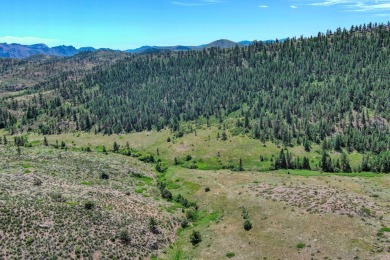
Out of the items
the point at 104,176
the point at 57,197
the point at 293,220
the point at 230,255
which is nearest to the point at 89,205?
the point at 57,197

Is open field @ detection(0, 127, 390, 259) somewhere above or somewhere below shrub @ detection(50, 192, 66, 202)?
below

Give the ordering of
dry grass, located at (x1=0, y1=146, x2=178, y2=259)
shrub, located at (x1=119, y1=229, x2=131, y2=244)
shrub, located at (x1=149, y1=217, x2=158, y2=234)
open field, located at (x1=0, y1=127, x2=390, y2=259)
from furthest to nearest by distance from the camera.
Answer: shrub, located at (x1=149, y1=217, x2=158, y2=234)
shrub, located at (x1=119, y1=229, x2=131, y2=244)
open field, located at (x1=0, y1=127, x2=390, y2=259)
dry grass, located at (x1=0, y1=146, x2=178, y2=259)

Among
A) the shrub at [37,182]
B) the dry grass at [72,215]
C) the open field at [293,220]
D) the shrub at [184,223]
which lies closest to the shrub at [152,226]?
the dry grass at [72,215]

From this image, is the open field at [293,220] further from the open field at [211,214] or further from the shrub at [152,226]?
the shrub at [152,226]

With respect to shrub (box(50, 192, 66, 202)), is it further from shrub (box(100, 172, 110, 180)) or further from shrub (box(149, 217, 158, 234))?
shrub (box(100, 172, 110, 180))

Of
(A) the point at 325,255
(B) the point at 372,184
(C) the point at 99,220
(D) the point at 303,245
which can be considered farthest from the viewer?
(B) the point at 372,184

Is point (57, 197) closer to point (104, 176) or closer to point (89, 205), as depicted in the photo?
point (89, 205)

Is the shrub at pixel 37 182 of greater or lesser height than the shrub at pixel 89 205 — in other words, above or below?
above

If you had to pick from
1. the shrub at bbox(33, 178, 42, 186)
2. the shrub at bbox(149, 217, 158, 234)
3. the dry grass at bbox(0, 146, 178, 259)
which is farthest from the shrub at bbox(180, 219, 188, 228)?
the shrub at bbox(33, 178, 42, 186)

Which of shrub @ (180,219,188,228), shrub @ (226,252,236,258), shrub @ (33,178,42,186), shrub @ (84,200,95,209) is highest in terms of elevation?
shrub @ (33,178,42,186)

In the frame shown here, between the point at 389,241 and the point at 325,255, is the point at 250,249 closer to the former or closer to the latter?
the point at 325,255

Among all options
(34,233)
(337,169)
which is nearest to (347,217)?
(34,233)
